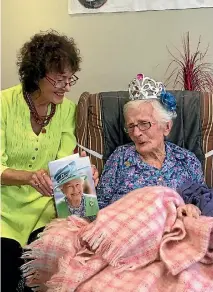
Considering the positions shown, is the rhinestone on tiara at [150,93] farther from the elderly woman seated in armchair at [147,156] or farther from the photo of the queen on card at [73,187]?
the photo of the queen on card at [73,187]

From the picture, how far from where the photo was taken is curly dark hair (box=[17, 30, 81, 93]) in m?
1.71

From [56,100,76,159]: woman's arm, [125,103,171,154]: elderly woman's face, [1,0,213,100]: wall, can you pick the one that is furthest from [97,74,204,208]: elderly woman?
[1,0,213,100]: wall

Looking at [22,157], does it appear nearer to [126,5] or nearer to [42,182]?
[42,182]

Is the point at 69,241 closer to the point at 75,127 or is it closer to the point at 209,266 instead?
the point at 209,266

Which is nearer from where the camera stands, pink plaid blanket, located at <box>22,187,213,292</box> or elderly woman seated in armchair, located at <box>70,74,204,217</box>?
pink plaid blanket, located at <box>22,187,213,292</box>

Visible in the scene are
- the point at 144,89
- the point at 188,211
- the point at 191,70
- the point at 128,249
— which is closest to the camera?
the point at 128,249

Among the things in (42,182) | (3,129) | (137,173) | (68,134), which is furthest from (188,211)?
(3,129)

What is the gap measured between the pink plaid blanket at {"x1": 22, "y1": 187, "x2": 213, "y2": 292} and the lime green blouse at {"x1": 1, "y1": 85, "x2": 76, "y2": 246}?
0.27 m

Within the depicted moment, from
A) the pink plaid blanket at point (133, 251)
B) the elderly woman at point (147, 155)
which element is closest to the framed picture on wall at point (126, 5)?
the elderly woman at point (147, 155)

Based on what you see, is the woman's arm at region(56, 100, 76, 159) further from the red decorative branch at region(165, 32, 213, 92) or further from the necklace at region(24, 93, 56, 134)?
the red decorative branch at region(165, 32, 213, 92)

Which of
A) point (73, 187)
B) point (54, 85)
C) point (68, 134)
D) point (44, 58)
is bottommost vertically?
point (73, 187)

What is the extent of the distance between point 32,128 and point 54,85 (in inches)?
7.9

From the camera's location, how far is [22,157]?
178 cm

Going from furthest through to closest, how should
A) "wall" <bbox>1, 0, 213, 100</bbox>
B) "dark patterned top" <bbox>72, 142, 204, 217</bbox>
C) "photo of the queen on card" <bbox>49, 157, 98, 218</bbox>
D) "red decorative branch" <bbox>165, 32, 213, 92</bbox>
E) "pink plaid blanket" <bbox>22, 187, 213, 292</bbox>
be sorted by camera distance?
"wall" <bbox>1, 0, 213, 100</bbox> → "red decorative branch" <bbox>165, 32, 213, 92</bbox> → "dark patterned top" <bbox>72, 142, 204, 217</bbox> → "photo of the queen on card" <bbox>49, 157, 98, 218</bbox> → "pink plaid blanket" <bbox>22, 187, 213, 292</bbox>
